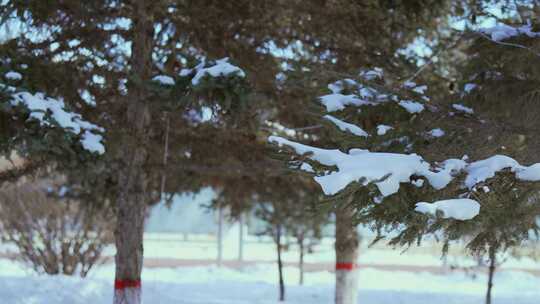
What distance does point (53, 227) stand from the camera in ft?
44.1

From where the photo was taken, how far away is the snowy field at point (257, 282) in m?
11.5

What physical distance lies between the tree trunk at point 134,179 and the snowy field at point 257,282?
3.49 meters

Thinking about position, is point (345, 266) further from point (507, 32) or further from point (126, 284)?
point (507, 32)

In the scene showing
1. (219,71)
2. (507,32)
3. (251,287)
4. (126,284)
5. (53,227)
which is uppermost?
(507,32)

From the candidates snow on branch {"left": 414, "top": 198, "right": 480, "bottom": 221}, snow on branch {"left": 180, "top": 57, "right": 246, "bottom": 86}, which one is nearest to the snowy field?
snow on branch {"left": 180, "top": 57, "right": 246, "bottom": 86}

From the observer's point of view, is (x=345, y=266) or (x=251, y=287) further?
(x=251, y=287)

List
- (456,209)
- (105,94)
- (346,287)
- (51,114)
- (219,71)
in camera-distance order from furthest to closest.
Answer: (346,287) → (105,94) → (51,114) → (219,71) → (456,209)

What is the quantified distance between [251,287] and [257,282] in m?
1.25

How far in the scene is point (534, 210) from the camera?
3.98 meters

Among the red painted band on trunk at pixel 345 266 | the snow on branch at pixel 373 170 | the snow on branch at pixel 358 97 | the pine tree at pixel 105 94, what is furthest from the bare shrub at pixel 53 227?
the snow on branch at pixel 373 170

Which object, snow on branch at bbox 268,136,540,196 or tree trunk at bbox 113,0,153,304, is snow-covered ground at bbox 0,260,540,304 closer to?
tree trunk at bbox 113,0,153,304

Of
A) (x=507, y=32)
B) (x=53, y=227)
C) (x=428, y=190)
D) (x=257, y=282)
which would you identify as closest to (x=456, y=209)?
(x=428, y=190)

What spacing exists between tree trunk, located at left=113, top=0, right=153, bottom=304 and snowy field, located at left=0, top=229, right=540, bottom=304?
11.5 feet

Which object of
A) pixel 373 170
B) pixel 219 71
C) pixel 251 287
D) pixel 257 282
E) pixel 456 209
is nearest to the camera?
pixel 456 209
